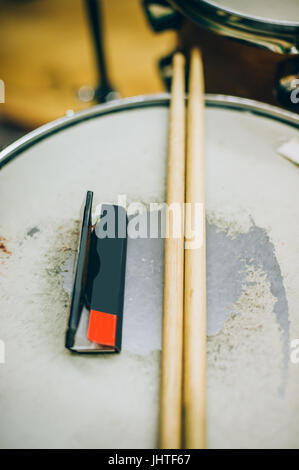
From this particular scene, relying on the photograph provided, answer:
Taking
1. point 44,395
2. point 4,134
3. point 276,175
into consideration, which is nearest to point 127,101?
point 276,175

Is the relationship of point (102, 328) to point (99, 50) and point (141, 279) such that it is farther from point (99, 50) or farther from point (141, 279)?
point (99, 50)

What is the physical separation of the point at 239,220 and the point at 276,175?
13cm

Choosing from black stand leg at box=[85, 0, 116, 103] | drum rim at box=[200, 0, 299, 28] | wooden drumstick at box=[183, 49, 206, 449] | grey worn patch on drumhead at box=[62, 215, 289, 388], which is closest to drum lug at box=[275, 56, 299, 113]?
drum rim at box=[200, 0, 299, 28]

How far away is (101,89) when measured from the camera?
1.43 meters

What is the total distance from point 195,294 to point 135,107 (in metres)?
0.46

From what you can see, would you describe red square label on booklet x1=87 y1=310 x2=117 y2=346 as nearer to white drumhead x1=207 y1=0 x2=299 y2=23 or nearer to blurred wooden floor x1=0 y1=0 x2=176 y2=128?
white drumhead x1=207 y1=0 x2=299 y2=23

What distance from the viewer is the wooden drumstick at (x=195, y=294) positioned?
1.44 feet

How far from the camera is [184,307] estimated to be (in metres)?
0.50

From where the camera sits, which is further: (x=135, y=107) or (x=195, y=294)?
(x=135, y=107)

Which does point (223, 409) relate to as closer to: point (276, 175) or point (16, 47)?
point (276, 175)

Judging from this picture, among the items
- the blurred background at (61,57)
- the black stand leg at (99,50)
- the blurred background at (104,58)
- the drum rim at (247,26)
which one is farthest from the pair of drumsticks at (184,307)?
the blurred background at (61,57)

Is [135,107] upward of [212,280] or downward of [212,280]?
upward

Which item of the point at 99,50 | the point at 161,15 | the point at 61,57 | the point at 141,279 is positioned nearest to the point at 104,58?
the point at 99,50

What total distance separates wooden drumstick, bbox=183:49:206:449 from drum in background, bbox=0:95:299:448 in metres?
0.03
